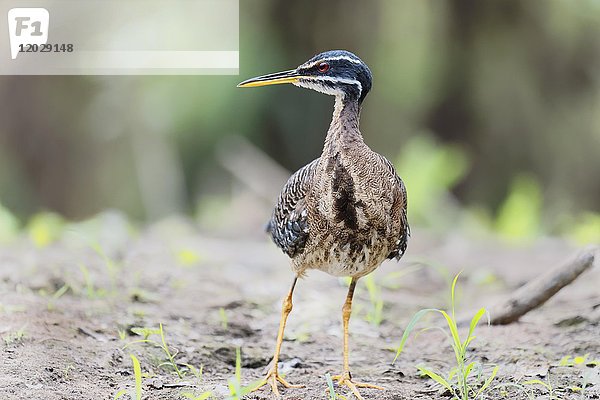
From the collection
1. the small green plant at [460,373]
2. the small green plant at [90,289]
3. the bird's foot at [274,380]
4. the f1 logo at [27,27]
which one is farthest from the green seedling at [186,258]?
the f1 logo at [27,27]

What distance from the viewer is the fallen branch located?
4.45 meters

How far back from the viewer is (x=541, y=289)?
4621 mm

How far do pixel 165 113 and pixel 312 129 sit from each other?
79.9 inches

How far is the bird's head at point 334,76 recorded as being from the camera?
4.02 m

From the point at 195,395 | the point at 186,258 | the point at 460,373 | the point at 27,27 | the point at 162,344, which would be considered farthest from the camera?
the point at 27,27

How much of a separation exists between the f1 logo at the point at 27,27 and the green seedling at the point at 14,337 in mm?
4390

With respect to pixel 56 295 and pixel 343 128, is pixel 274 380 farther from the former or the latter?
pixel 56 295

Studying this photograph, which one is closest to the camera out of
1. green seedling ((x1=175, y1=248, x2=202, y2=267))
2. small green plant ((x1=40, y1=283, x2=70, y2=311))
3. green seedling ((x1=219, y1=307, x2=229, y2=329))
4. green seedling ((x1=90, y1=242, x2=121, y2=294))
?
small green plant ((x1=40, y1=283, x2=70, y2=311))

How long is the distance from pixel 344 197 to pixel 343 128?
0.35m

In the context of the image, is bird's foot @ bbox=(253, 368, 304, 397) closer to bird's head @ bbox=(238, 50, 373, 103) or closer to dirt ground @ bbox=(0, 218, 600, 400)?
dirt ground @ bbox=(0, 218, 600, 400)

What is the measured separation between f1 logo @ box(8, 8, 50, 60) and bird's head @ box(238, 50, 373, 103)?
4533 millimetres

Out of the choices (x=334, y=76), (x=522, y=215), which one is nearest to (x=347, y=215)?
(x=334, y=76)

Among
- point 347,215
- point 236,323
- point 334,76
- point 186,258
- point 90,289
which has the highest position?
point 334,76

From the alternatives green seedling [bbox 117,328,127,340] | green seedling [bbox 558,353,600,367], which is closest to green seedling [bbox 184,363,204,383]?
green seedling [bbox 117,328,127,340]
